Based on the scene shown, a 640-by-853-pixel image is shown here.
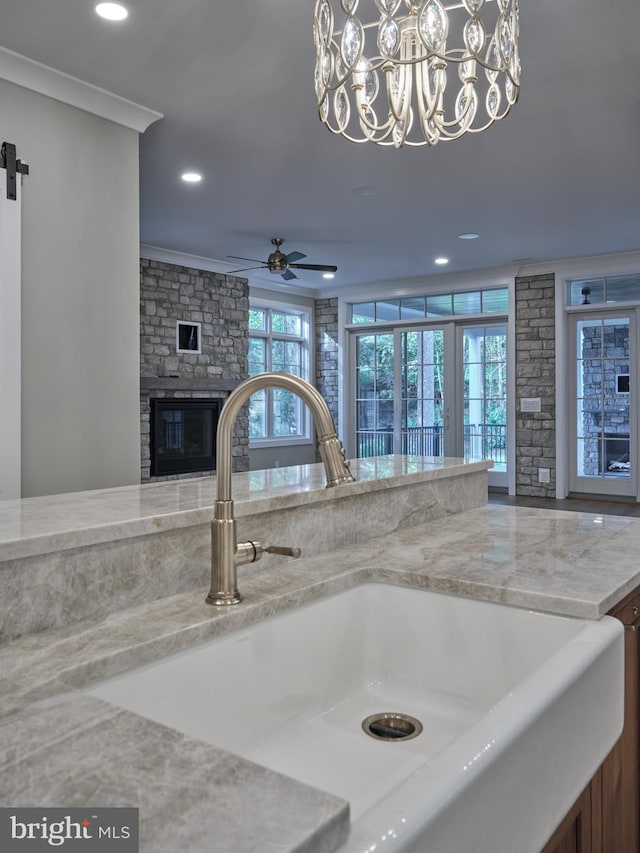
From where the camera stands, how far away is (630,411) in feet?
23.1

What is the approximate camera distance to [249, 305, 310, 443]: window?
8.41 meters

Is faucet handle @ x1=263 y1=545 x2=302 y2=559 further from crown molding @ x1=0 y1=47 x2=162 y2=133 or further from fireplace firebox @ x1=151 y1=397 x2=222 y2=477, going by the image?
fireplace firebox @ x1=151 y1=397 x2=222 y2=477

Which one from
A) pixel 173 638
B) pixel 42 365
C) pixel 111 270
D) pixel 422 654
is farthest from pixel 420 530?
pixel 111 270

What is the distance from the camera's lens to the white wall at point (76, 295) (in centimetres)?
303

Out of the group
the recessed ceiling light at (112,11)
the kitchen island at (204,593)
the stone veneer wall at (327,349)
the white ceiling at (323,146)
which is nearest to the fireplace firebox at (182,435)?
the white ceiling at (323,146)

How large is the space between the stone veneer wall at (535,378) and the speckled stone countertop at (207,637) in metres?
5.74

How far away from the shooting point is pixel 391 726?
1.20 m

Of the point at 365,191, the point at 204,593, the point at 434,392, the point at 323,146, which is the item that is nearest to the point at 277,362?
the point at 434,392

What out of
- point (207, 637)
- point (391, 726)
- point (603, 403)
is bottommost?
point (391, 726)

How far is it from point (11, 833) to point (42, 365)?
9.24ft

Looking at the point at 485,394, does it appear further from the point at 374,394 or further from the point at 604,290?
the point at 604,290

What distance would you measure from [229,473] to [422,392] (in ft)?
24.1

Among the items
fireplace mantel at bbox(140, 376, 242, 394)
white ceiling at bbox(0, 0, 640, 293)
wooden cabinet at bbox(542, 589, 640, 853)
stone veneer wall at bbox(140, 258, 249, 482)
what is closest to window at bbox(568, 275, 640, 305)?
white ceiling at bbox(0, 0, 640, 293)

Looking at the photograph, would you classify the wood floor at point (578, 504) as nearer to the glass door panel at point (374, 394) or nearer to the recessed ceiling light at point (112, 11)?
the glass door panel at point (374, 394)
